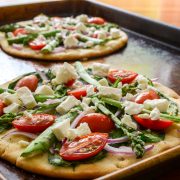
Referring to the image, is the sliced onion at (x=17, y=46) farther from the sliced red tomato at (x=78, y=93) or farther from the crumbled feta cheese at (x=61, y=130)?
the crumbled feta cheese at (x=61, y=130)

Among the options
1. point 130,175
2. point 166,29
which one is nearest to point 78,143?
point 130,175

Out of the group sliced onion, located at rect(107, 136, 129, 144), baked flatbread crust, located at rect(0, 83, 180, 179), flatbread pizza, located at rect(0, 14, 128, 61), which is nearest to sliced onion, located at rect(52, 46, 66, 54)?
flatbread pizza, located at rect(0, 14, 128, 61)

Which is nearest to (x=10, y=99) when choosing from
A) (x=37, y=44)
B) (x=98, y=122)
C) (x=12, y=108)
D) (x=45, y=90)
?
(x=12, y=108)

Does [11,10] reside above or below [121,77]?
below

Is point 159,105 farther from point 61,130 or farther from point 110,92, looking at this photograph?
point 61,130

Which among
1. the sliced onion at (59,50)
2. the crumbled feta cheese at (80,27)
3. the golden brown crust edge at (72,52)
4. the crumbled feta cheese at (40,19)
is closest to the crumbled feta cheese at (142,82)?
the golden brown crust edge at (72,52)

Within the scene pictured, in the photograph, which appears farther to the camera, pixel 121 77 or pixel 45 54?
pixel 45 54

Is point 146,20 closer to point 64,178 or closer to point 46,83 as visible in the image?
point 46,83
